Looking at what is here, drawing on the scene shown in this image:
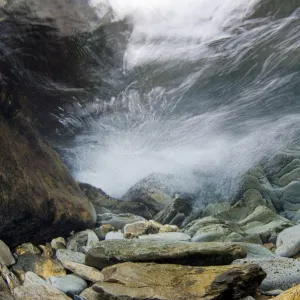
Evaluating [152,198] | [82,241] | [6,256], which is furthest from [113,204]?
[6,256]

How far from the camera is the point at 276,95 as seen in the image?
35.2 feet

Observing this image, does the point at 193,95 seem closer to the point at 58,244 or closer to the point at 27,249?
the point at 58,244

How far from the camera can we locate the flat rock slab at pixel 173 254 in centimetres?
450

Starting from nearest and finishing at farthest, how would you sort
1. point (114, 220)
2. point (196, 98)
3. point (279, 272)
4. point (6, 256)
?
point (279, 272)
point (6, 256)
point (114, 220)
point (196, 98)

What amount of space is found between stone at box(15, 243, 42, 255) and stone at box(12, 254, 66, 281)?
0.30m

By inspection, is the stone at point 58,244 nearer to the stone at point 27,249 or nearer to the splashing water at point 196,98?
the stone at point 27,249

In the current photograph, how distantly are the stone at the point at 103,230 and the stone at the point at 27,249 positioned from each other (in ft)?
5.83

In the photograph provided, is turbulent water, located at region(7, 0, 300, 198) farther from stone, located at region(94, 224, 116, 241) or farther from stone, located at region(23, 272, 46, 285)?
stone, located at region(23, 272, 46, 285)

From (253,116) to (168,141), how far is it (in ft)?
12.6

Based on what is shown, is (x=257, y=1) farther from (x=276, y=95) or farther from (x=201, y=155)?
(x=201, y=155)

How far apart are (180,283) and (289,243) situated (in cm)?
317

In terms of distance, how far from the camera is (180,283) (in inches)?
146

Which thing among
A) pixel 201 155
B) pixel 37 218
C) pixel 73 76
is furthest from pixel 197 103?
pixel 37 218

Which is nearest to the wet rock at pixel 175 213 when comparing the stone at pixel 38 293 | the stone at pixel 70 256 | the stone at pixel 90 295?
the stone at pixel 70 256
